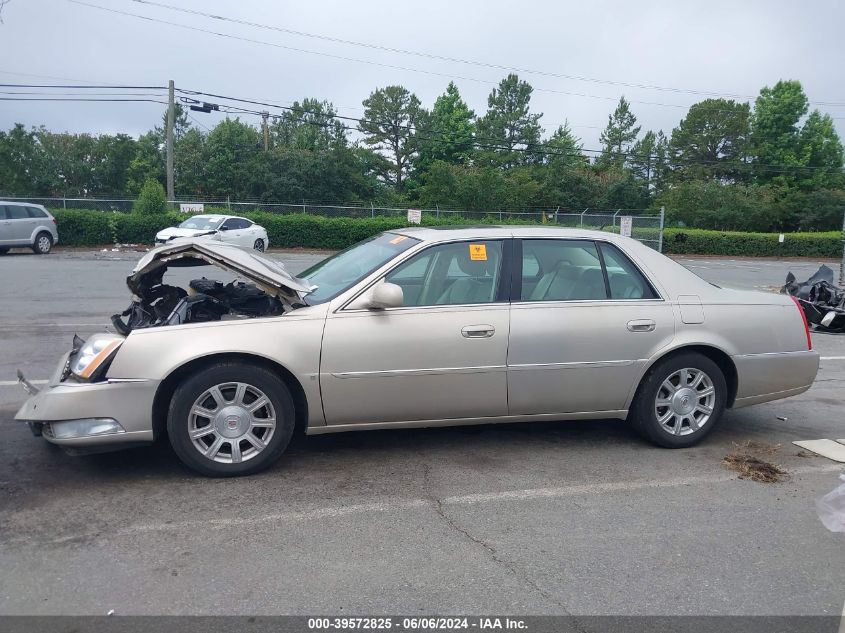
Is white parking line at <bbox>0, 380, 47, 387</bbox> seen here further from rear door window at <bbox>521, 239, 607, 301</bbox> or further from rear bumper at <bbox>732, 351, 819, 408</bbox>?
rear bumper at <bbox>732, 351, 819, 408</bbox>

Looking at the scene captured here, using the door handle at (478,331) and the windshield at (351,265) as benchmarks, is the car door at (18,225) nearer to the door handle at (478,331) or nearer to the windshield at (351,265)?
the windshield at (351,265)

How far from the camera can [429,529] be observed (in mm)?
Answer: 3893

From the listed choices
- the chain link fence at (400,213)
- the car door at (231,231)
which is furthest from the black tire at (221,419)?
the chain link fence at (400,213)

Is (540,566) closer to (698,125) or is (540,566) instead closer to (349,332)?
(349,332)

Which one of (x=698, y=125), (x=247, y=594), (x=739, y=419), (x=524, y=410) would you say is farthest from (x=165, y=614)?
(x=698, y=125)

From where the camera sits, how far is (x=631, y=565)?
3553 mm

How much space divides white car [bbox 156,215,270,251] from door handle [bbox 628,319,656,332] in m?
20.9

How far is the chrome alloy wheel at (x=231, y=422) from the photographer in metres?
4.37

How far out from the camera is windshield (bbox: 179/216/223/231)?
25.7 m

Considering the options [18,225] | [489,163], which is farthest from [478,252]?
[489,163]

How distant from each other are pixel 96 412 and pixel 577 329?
3087 millimetres

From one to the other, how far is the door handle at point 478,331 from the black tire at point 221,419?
1203 millimetres

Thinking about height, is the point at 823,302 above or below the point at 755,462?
above

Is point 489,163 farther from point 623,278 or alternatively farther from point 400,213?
point 623,278
